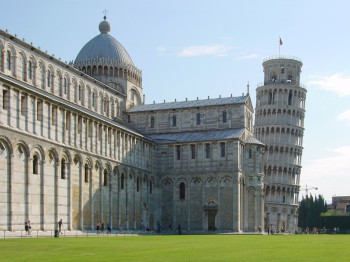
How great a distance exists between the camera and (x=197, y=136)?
7738cm

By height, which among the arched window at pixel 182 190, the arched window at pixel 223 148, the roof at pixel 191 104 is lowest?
the arched window at pixel 182 190

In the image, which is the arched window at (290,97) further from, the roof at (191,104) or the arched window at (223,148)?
the arched window at (223,148)

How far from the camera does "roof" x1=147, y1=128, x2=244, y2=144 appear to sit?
75338mm

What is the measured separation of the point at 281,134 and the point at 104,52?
4506 centimetres

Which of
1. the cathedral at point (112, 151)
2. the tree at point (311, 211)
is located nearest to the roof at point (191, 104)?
the cathedral at point (112, 151)

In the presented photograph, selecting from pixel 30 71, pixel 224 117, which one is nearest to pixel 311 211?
pixel 224 117

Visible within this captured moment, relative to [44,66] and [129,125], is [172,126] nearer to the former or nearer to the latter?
[129,125]

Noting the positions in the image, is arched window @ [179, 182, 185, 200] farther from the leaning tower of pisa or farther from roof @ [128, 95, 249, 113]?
the leaning tower of pisa

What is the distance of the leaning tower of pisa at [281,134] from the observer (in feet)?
376

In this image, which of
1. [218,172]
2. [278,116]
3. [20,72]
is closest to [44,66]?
[20,72]

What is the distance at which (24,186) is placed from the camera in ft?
161

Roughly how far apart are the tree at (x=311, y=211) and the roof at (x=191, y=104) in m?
47.5

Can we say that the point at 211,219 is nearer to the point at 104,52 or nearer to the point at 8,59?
the point at 104,52

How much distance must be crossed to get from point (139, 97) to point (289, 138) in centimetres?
3941
